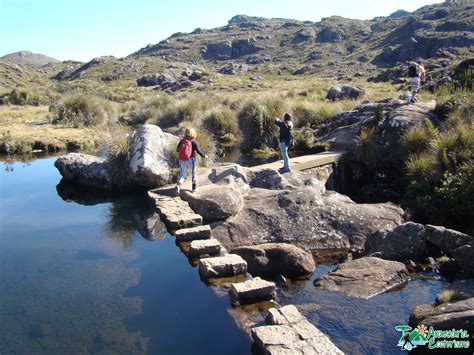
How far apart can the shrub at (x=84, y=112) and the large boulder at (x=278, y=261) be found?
1947 centimetres

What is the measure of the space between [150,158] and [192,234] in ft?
15.1

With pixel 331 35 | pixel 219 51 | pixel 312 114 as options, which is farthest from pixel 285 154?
pixel 219 51

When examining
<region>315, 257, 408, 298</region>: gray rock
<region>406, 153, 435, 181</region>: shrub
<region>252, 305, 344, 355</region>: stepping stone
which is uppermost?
<region>406, 153, 435, 181</region>: shrub

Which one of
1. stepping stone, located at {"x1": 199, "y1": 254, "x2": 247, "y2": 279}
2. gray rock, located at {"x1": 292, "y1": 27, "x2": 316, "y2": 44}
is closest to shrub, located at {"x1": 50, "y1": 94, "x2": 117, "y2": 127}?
stepping stone, located at {"x1": 199, "y1": 254, "x2": 247, "y2": 279}

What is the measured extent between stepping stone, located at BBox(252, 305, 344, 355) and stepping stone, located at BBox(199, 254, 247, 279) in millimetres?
1925

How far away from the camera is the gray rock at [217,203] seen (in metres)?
10.9

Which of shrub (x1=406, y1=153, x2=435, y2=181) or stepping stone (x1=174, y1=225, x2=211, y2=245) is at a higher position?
shrub (x1=406, y1=153, x2=435, y2=181)

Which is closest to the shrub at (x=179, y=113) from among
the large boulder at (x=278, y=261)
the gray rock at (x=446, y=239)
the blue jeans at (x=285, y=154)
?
the blue jeans at (x=285, y=154)

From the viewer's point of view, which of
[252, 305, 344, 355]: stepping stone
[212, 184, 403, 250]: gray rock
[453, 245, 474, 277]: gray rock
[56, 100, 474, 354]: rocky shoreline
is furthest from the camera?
[212, 184, 403, 250]: gray rock

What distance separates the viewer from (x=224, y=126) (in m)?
20.8

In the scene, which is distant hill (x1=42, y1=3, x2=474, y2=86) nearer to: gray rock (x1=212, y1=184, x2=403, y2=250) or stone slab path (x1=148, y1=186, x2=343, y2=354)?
gray rock (x1=212, y1=184, x2=403, y2=250)

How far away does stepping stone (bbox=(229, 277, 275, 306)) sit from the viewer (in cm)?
713

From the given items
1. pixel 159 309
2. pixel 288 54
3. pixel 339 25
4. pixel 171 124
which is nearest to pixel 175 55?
pixel 288 54

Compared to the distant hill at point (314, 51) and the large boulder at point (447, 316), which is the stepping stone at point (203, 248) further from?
the distant hill at point (314, 51)
